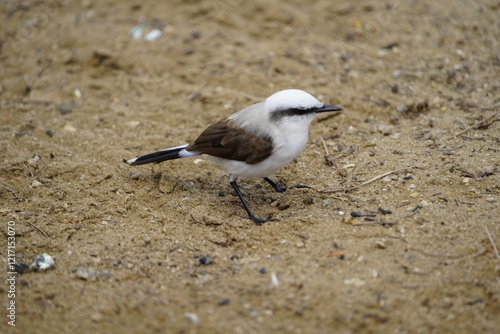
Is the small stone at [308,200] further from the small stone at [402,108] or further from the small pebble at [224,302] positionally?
the small stone at [402,108]

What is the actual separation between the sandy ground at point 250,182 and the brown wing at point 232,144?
60 centimetres

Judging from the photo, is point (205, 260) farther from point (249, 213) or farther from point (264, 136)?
point (264, 136)

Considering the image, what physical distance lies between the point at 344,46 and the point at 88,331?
237 inches

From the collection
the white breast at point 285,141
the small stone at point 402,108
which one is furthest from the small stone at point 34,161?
the small stone at point 402,108

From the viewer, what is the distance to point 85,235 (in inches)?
184

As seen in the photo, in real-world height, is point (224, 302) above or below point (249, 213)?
above

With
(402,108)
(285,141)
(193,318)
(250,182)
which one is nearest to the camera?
(193,318)

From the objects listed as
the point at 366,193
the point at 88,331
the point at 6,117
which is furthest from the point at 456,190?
the point at 6,117

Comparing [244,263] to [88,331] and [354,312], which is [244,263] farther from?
[88,331]

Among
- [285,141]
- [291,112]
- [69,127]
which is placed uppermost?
[291,112]

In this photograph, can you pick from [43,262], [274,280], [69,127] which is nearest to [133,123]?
[69,127]

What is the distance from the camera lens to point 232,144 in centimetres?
509

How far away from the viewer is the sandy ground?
3729 millimetres

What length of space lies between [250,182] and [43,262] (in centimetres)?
263
